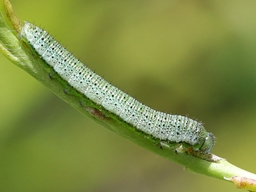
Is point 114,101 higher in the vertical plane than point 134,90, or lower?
lower

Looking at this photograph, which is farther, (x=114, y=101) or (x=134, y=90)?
(x=134, y=90)

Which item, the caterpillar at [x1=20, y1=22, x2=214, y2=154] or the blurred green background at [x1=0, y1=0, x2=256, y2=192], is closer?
the caterpillar at [x1=20, y1=22, x2=214, y2=154]

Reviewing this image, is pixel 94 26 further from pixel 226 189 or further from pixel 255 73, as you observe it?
pixel 226 189

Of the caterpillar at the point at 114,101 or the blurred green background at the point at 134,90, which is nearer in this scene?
the caterpillar at the point at 114,101

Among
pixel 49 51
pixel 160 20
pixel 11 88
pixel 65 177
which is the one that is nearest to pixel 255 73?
pixel 160 20
